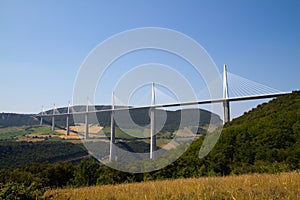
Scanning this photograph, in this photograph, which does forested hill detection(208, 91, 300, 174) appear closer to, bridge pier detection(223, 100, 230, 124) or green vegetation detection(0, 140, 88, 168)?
bridge pier detection(223, 100, 230, 124)

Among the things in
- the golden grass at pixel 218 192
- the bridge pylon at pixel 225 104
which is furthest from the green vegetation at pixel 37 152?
the golden grass at pixel 218 192

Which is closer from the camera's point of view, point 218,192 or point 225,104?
point 218,192


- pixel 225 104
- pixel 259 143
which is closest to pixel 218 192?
pixel 259 143

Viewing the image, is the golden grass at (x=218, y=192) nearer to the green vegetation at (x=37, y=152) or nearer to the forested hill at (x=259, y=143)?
the forested hill at (x=259, y=143)

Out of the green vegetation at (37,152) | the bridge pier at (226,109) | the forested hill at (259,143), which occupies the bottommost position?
the green vegetation at (37,152)

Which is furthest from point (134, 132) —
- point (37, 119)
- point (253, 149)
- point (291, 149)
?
point (37, 119)

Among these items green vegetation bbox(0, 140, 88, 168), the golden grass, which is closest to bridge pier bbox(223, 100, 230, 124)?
green vegetation bbox(0, 140, 88, 168)

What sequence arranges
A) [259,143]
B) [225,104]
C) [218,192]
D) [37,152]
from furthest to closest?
[37,152] < [225,104] < [259,143] < [218,192]

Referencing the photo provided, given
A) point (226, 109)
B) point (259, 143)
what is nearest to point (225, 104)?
point (226, 109)

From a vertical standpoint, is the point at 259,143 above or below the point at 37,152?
above

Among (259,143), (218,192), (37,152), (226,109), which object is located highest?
(226,109)

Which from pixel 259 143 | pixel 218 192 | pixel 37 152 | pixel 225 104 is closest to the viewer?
pixel 218 192

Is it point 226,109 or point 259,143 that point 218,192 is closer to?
point 259,143

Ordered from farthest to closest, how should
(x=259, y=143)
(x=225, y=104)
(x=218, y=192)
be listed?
1. (x=225, y=104)
2. (x=259, y=143)
3. (x=218, y=192)
